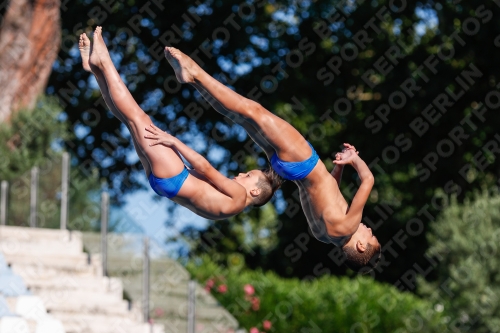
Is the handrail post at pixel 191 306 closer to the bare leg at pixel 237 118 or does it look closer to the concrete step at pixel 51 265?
the concrete step at pixel 51 265

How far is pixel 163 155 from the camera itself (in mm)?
6598

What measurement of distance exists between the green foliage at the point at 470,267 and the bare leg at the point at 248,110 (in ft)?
25.6

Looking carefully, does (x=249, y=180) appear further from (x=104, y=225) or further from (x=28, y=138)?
(x=28, y=138)

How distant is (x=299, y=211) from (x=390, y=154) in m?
2.76

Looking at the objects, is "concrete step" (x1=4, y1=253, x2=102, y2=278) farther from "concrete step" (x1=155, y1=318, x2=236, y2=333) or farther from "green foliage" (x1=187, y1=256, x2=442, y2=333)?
"green foliage" (x1=187, y1=256, x2=442, y2=333)

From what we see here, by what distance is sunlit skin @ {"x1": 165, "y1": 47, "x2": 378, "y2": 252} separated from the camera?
20.6 ft

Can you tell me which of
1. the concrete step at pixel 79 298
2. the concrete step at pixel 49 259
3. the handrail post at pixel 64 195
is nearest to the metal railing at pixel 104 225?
the handrail post at pixel 64 195

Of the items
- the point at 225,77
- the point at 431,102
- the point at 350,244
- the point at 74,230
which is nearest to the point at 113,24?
the point at 225,77

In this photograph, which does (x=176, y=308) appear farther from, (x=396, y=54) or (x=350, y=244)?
(x=396, y=54)

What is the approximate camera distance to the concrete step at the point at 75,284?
12281mm

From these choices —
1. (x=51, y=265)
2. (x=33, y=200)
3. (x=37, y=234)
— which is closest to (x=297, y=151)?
(x=51, y=265)

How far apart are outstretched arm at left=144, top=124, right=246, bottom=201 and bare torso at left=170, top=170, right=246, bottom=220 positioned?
48mm

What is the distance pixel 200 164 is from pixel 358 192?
119cm

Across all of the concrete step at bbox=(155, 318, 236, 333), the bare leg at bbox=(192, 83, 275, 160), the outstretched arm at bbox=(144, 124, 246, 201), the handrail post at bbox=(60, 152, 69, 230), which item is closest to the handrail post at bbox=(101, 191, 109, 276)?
the handrail post at bbox=(60, 152, 69, 230)
